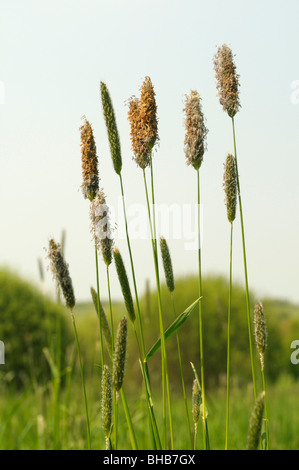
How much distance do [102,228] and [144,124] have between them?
186 millimetres

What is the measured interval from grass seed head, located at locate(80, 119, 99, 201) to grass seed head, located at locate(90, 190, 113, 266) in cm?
2

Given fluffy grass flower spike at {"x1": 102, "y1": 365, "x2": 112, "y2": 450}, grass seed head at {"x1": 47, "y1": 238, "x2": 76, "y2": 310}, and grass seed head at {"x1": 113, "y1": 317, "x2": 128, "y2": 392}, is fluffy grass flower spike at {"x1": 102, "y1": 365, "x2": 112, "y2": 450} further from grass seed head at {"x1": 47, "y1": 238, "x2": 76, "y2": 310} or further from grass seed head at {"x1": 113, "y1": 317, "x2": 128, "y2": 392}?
grass seed head at {"x1": 47, "y1": 238, "x2": 76, "y2": 310}

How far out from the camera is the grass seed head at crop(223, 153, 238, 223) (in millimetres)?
1004

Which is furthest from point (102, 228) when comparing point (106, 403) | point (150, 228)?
point (106, 403)

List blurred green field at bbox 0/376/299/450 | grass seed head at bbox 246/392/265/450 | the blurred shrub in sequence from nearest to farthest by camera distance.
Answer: grass seed head at bbox 246/392/265/450 → blurred green field at bbox 0/376/299/450 → the blurred shrub

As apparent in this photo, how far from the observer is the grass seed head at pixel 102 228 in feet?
3.04

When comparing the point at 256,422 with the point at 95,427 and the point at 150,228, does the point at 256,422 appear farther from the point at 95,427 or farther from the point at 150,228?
the point at 95,427

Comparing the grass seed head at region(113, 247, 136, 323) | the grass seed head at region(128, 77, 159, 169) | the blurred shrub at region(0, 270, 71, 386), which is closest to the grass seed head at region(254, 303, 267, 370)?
the grass seed head at region(113, 247, 136, 323)

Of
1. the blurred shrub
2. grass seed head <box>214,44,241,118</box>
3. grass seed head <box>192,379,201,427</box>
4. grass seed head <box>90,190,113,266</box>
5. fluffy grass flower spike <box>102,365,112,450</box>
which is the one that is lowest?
the blurred shrub

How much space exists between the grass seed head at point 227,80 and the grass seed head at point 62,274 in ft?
1.33

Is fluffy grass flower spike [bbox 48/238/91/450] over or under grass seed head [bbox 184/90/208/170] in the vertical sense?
under

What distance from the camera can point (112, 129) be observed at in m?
0.97

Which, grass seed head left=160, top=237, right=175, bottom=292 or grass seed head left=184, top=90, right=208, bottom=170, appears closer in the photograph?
grass seed head left=184, top=90, right=208, bottom=170
